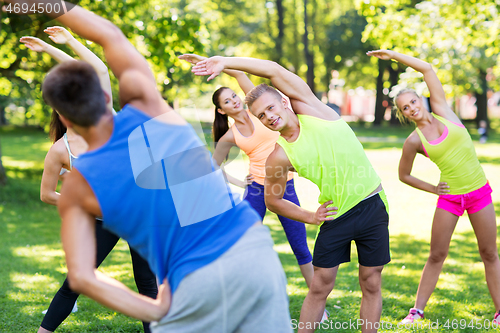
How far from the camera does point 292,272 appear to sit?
20.9 ft

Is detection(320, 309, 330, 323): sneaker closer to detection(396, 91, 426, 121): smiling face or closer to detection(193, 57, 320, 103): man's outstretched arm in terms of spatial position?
detection(396, 91, 426, 121): smiling face

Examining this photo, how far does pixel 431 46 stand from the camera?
12.7 m

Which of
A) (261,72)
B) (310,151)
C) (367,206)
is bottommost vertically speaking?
(367,206)

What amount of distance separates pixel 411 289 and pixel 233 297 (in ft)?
14.6

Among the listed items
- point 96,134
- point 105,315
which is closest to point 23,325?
point 105,315

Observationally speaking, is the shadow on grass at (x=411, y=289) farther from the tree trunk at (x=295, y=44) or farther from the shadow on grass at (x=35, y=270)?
the tree trunk at (x=295, y=44)

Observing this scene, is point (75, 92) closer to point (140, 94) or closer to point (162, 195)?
point (140, 94)

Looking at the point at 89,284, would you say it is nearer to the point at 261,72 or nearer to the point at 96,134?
the point at 96,134

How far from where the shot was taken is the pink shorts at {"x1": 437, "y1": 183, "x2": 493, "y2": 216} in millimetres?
4305

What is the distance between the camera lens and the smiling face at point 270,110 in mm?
3035

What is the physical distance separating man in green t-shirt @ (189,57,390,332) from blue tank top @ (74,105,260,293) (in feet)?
4.12

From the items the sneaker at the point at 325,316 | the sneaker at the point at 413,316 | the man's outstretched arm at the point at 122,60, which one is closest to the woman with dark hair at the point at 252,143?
the sneaker at the point at 325,316

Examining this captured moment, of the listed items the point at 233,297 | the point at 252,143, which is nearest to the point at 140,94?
the point at 233,297

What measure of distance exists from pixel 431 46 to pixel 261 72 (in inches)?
437
